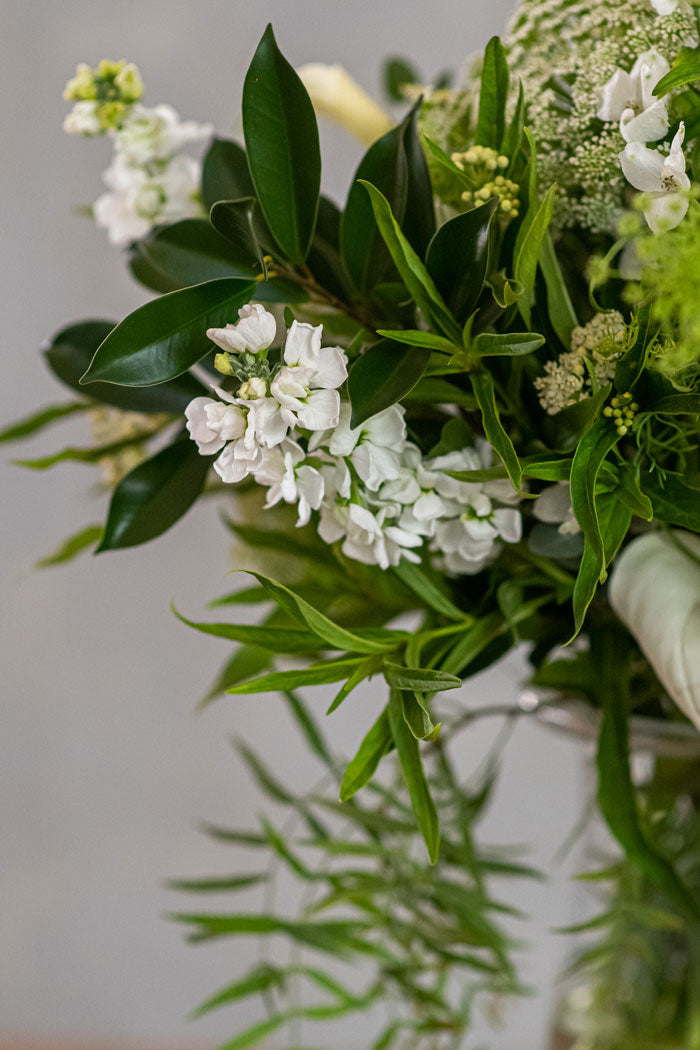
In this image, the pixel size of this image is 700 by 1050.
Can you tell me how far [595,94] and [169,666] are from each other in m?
0.70

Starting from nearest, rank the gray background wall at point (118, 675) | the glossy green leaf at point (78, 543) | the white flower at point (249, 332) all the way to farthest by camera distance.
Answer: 1. the white flower at point (249, 332)
2. the glossy green leaf at point (78, 543)
3. the gray background wall at point (118, 675)

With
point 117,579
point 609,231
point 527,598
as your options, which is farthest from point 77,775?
point 609,231

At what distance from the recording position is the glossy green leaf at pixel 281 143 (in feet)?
1.16

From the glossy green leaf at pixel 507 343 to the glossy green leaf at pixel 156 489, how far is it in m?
0.13

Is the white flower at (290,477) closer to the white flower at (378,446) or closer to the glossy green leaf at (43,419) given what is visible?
the white flower at (378,446)

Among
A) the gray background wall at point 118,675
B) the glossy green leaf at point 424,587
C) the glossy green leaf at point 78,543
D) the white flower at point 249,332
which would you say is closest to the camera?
the white flower at point 249,332

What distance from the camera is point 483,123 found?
38 centimetres

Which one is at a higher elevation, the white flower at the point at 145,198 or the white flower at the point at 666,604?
the white flower at the point at 145,198

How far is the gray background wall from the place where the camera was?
0.88 meters

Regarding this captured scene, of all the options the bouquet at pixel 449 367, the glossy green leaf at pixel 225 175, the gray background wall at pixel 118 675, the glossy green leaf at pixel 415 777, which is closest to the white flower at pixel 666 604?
the bouquet at pixel 449 367

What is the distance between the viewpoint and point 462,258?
359 mm

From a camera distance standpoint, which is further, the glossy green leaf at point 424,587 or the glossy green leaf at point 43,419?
the glossy green leaf at point 43,419

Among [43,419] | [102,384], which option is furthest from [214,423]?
[43,419]

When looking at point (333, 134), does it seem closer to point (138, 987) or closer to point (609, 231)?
point (609, 231)
